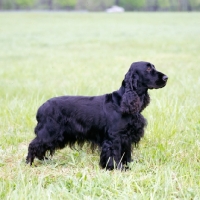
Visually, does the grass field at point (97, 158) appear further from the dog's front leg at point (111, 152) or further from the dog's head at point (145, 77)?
the dog's head at point (145, 77)

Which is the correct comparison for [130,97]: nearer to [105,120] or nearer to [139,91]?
[139,91]

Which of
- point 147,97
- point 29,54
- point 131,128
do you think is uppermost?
point 147,97

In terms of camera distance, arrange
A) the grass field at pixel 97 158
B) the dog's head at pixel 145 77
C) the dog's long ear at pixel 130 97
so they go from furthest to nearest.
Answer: the dog's head at pixel 145 77 → the dog's long ear at pixel 130 97 → the grass field at pixel 97 158

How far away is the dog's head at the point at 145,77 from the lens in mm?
4223

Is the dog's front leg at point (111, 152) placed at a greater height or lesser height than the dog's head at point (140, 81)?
lesser

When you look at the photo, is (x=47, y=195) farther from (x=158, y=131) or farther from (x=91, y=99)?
(x=158, y=131)

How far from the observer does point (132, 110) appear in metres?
4.12

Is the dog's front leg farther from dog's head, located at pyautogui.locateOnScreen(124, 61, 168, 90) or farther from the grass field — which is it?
dog's head, located at pyautogui.locateOnScreen(124, 61, 168, 90)

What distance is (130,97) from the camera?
13.6ft

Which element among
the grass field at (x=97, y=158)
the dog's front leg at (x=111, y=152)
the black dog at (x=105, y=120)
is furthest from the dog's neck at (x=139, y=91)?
the grass field at (x=97, y=158)

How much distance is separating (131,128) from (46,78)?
634 centimetres

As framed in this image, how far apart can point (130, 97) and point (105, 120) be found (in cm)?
36

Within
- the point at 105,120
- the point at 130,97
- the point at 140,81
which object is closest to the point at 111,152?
the point at 105,120

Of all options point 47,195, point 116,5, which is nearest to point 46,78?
point 47,195
